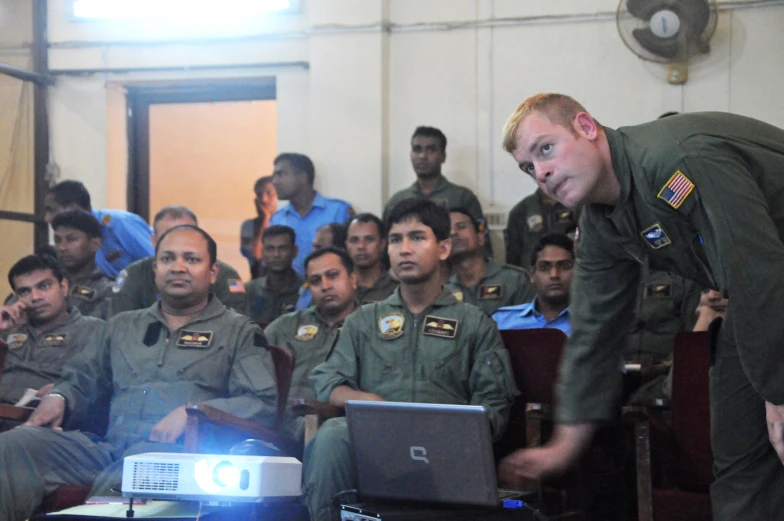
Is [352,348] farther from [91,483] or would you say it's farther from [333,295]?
[91,483]

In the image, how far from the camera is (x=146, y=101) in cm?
740

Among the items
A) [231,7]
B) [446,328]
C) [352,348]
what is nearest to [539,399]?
[446,328]

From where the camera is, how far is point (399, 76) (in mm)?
6555

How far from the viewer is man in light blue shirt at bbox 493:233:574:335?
4.31m

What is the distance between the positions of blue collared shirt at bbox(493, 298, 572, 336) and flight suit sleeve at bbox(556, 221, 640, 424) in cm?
193

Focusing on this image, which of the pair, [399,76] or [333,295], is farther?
[399,76]

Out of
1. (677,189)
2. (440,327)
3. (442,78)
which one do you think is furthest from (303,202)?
(677,189)

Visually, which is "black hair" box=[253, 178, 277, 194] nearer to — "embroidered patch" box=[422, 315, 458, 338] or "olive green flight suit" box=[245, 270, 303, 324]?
"olive green flight suit" box=[245, 270, 303, 324]

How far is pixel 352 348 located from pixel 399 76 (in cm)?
322

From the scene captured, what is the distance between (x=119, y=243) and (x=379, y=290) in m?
1.77

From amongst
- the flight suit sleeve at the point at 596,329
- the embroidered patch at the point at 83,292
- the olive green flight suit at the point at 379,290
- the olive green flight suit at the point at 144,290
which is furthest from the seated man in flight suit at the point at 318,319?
the flight suit sleeve at the point at 596,329

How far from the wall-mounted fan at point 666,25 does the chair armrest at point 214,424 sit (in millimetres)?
3521

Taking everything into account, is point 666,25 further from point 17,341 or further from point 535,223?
point 17,341

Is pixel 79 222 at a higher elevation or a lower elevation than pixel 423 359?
higher
